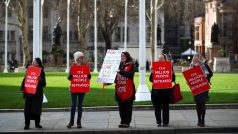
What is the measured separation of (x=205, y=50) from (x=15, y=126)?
238ft

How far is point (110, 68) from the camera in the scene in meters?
14.1

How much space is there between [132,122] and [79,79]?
6.99 feet

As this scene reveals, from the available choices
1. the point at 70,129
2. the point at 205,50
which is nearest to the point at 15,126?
the point at 70,129

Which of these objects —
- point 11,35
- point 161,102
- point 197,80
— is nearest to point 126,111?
point 161,102

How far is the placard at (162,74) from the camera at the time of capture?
13984mm

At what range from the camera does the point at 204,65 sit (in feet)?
48.0

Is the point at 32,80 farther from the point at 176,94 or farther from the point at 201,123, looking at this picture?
the point at 201,123

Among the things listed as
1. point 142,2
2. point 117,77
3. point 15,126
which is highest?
point 142,2

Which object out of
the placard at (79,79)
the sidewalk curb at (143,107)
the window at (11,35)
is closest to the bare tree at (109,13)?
the window at (11,35)

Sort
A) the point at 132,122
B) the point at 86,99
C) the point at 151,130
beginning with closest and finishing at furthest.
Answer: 1. the point at 151,130
2. the point at 132,122
3. the point at 86,99

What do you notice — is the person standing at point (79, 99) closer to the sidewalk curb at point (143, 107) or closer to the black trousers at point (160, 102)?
the black trousers at point (160, 102)

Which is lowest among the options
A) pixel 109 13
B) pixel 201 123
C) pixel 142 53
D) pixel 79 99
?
pixel 201 123

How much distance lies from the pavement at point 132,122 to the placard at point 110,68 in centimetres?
127

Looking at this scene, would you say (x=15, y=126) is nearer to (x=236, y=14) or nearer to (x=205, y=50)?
(x=236, y=14)
